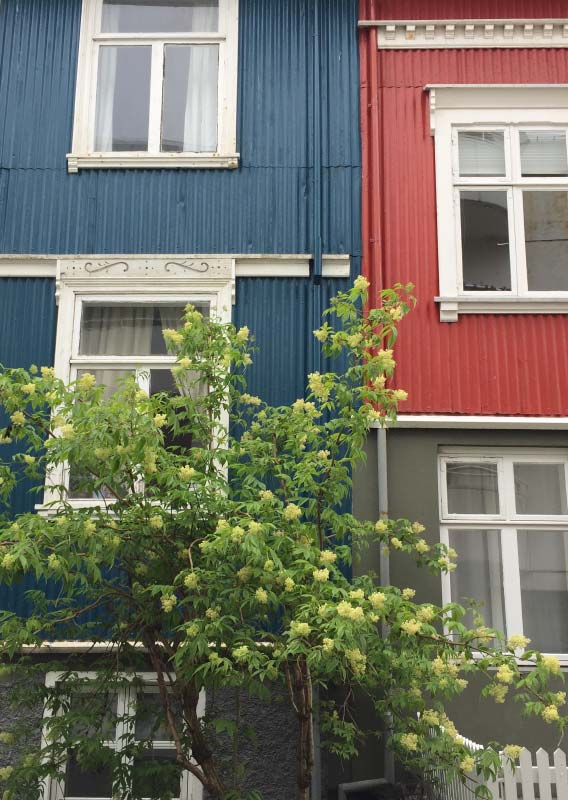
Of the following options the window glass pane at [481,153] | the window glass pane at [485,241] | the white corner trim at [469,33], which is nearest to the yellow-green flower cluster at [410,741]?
the window glass pane at [485,241]

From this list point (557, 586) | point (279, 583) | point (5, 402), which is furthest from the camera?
point (557, 586)

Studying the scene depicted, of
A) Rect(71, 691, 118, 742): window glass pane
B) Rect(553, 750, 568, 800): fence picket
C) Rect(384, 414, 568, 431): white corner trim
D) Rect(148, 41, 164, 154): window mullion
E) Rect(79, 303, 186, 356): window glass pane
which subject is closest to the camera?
Rect(553, 750, 568, 800): fence picket

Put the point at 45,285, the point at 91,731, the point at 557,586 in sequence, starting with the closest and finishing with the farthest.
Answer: the point at 91,731 → the point at 557,586 → the point at 45,285

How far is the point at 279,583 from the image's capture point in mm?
6371

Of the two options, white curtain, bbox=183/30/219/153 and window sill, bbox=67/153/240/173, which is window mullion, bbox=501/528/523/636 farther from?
white curtain, bbox=183/30/219/153

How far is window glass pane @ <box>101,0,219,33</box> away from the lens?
35.1ft

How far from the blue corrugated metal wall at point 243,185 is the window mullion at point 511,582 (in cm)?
252

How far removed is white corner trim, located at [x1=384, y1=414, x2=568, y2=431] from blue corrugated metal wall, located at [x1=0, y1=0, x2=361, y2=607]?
1179 mm

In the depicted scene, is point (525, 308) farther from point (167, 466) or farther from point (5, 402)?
point (5, 402)

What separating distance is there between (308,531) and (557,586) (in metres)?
3.29

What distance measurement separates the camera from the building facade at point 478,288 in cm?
903

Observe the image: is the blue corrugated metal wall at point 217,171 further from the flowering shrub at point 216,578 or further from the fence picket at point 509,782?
the fence picket at point 509,782

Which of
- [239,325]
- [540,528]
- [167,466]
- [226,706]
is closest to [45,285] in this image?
[239,325]

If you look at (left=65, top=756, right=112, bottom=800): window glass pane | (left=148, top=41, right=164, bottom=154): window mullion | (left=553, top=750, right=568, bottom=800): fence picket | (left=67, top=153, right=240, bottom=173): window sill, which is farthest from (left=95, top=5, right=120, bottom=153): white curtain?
(left=553, top=750, right=568, bottom=800): fence picket
